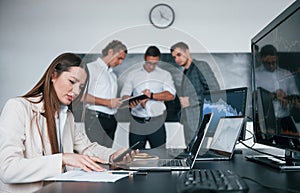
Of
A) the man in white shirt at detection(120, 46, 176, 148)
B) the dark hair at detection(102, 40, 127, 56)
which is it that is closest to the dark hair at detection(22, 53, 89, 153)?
the man in white shirt at detection(120, 46, 176, 148)

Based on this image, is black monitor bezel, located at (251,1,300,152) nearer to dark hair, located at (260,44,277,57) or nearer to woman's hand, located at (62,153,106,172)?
dark hair, located at (260,44,277,57)

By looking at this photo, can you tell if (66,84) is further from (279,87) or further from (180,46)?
(180,46)

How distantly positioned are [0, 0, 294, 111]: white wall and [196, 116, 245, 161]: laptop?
1.99m

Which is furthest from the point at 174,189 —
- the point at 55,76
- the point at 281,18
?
the point at 55,76

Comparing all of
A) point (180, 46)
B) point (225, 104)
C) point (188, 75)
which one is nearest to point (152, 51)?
point (180, 46)

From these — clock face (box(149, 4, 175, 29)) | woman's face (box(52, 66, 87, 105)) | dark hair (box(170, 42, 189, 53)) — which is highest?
clock face (box(149, 4, 175, 29))

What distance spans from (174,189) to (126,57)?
2694 mm

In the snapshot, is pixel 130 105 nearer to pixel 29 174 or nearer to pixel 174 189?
pixel 29 174

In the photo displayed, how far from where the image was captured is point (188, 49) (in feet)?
11.1

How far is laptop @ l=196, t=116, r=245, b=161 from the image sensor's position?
4.22 ft

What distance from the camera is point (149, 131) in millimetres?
2889

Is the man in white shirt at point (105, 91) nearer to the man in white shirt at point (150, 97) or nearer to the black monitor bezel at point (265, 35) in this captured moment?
the man in white shirt at point (150, 97)

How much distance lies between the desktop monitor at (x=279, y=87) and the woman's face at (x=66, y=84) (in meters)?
0.67

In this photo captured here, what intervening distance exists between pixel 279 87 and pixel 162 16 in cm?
248
